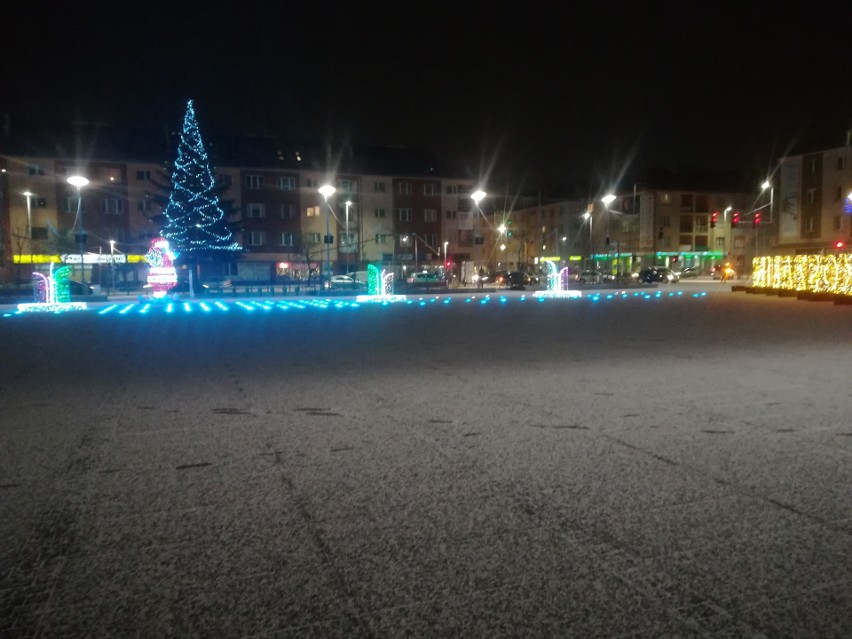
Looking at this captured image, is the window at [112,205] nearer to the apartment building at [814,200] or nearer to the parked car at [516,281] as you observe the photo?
the parked car at [516,281]

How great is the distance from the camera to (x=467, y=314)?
25.3 meters

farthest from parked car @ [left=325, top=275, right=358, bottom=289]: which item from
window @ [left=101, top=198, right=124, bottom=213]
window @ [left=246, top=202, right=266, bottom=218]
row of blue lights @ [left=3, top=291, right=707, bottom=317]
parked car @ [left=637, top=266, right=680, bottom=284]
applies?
parked car @ [left=637, top=266, right=680, bottom=284]

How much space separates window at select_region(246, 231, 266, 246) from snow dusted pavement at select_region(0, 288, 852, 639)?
185ft

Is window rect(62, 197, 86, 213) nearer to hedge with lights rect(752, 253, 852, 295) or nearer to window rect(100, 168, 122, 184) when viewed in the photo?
window rect(100, 168, 122, 184)

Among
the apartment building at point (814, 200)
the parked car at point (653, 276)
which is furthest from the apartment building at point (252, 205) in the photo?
the apartment building at point (814, 200)

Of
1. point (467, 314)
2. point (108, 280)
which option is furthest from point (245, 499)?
point (108, 280)

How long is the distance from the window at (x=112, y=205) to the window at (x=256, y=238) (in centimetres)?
1134

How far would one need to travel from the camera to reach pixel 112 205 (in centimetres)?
6206

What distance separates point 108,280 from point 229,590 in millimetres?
64082

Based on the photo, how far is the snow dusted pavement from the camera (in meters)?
3.50

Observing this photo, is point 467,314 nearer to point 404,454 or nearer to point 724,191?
point 404,454

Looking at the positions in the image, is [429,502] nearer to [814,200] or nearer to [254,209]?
[254,209]

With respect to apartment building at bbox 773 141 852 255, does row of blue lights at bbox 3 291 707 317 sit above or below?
below

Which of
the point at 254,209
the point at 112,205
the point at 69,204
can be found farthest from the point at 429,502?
the point at 69,204
